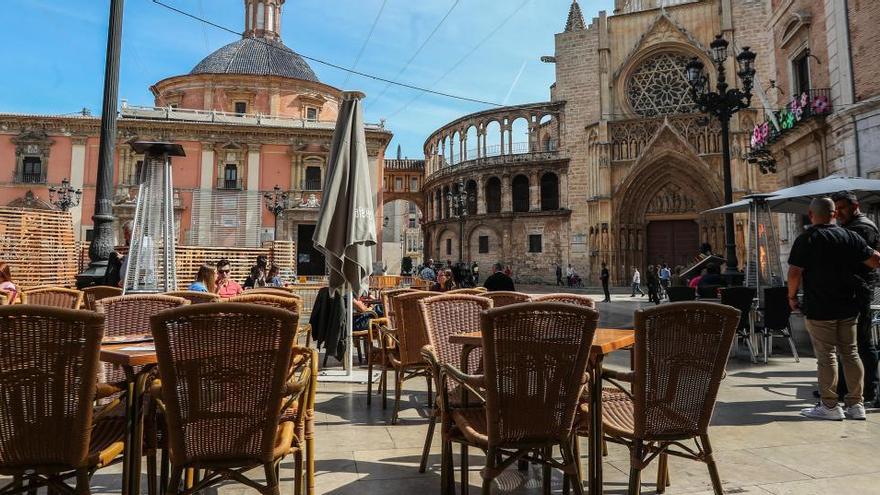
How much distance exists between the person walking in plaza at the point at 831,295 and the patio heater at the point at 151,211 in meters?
7.36

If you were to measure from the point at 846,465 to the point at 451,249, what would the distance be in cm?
3166

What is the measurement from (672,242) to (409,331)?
26321 mm

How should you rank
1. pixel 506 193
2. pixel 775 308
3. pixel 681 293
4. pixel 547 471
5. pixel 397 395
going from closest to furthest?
1. pixel 547 471
2. pixel 397 395
3. pixel 775 308
4. pixel 681 293
5. pixel 506 193

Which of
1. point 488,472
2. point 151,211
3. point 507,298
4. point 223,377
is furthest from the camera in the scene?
point 151,211

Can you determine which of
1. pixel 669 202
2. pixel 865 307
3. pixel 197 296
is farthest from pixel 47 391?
pixel 669 202

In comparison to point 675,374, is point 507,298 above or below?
above

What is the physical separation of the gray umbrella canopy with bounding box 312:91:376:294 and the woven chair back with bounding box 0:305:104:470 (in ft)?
10.6

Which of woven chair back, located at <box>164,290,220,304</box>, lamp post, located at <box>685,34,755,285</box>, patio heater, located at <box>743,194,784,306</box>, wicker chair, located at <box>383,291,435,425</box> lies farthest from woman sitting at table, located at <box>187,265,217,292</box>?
lamp post, located at <box>685,34,755,285</box>

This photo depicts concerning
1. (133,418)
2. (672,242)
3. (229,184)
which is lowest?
(133,418)

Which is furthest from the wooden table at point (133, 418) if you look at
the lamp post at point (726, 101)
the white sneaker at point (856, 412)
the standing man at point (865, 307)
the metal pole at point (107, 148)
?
the lamp post at point (726, 101)

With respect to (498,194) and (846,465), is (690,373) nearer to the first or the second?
(846,465)

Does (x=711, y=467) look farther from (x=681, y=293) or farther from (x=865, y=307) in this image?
(x=681, y=293)

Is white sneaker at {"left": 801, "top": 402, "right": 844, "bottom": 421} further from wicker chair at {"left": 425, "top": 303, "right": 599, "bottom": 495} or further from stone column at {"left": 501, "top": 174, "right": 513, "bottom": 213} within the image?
stone column at {"left": 501, "top": 174, "right": 513, "bottom": 213}

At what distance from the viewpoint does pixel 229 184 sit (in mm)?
27578
